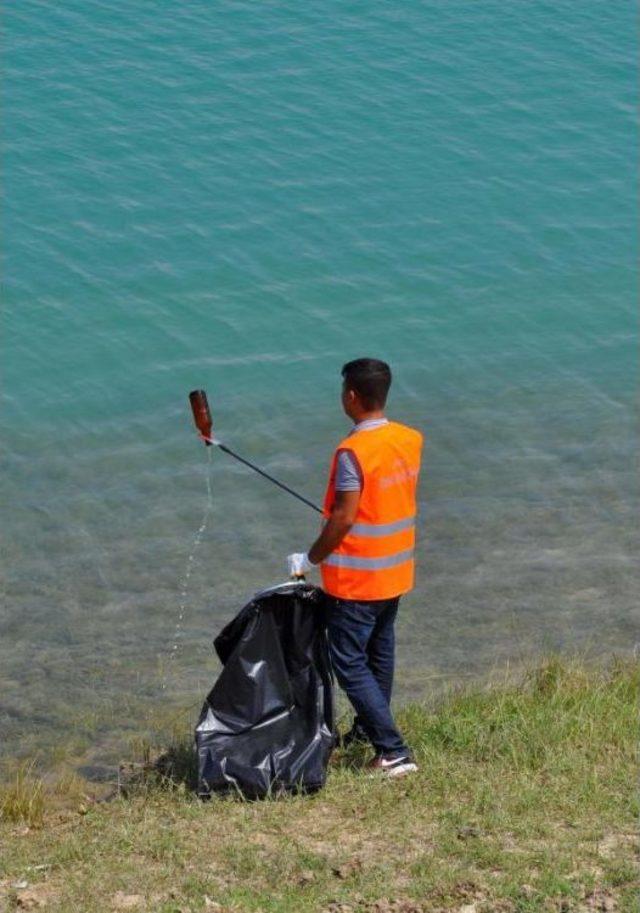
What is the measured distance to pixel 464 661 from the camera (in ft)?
27.5

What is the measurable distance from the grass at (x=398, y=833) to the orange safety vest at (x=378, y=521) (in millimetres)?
746

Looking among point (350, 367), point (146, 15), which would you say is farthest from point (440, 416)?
point (146, 15)

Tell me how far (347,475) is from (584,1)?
48.8 feet

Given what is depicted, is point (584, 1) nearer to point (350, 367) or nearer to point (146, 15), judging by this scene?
point (146, 15)

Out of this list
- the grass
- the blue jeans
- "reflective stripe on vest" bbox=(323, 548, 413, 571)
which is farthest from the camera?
the blue jeans

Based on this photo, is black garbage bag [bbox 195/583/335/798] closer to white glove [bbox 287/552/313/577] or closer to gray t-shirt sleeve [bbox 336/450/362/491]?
white glove [bbox 287/552/313/577]

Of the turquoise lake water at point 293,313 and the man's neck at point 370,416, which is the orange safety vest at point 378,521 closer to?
the man's neck at point 370,416

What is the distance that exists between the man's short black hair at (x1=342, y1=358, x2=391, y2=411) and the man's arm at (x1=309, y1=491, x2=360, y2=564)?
0.36 metres

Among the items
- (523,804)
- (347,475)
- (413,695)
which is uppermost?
(347,475)

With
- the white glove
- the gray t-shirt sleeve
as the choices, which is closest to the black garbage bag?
the white glove

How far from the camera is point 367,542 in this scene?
6.16 m

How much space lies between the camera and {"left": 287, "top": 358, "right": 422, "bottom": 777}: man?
19.9ft

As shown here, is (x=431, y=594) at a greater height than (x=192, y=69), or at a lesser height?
lesser

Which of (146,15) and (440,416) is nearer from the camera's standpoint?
(440,416)
